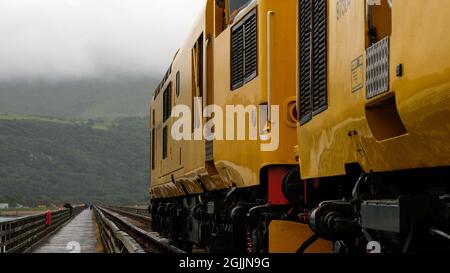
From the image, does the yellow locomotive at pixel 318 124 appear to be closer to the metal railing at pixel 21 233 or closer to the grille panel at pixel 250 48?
the grille panel at pixel 250 48

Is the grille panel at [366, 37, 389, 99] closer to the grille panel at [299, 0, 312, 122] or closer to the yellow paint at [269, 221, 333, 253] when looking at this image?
the grille panel at [299, 0, 312, 122]

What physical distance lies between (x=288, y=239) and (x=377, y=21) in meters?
3.77

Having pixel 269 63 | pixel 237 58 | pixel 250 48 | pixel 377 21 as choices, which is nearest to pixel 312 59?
pixel 269 63

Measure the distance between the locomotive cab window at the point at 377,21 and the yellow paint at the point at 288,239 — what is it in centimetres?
359

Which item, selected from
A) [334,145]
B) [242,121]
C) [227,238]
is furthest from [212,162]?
[334,145]

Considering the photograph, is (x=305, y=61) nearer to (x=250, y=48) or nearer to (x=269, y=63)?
(x=269, y=63)

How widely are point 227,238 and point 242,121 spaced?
267 cm

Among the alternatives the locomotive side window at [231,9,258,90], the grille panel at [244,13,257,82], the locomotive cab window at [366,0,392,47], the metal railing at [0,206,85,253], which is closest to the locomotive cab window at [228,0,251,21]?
the locomotive side window at [231,9,258,90]

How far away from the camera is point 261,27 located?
8648 millimetres

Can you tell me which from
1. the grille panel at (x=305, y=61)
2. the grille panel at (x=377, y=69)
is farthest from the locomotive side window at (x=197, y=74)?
the grille panel at (x=377, y=69)

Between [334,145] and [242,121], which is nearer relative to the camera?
[334,145]

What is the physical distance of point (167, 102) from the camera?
1795cm

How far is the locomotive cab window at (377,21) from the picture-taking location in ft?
16.8
